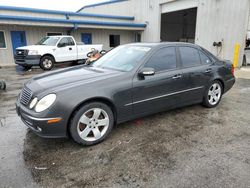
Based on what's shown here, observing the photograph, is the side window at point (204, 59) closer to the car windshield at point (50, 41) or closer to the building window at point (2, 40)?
the car windshield at point (50, 41)

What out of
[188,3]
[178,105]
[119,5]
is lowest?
[178,105]

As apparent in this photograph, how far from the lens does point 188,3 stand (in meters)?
14.7

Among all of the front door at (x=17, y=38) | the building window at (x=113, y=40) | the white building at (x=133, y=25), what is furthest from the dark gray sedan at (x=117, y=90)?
the building window at (x=113, y=40)

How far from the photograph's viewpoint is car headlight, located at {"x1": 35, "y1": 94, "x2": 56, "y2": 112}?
2.78 meters

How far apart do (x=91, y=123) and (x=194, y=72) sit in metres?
2.42

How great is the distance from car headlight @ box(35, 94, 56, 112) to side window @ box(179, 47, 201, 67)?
104 inches

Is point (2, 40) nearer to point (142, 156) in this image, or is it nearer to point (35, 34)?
point (35, 34)

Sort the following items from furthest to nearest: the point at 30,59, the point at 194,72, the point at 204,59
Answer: the point at 30,59 → the point at 204,59 → the point at 194,72

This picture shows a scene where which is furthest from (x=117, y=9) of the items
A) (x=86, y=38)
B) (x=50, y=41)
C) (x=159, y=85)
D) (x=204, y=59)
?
(x=159, y=85)

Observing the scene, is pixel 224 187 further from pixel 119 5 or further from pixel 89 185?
pixel 119 5

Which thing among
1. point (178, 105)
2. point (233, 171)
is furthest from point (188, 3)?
point (233, 171)

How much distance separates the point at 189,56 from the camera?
4.26m

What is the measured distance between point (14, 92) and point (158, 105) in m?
5.02

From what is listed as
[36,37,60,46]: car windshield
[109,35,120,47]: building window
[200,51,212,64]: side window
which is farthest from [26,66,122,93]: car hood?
[109,35,120,47]: building window
